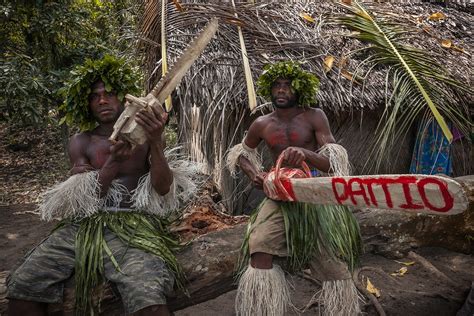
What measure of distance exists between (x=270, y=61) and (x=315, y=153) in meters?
2.23

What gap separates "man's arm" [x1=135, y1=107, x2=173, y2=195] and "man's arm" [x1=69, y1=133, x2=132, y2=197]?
158mm

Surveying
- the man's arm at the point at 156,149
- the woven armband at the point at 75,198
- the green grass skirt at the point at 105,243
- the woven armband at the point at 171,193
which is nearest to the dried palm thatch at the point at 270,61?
the woven armband at the point at 171,193

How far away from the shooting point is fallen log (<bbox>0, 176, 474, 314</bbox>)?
2.73m

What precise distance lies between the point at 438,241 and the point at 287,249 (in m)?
2.01

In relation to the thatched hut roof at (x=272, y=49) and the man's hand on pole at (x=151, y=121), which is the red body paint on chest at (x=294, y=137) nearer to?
the man's hand on pole at (x=151, y=121)

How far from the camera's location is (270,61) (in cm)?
482

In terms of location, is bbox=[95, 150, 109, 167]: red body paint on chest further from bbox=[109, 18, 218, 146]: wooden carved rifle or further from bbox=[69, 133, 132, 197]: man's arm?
bbox=[109, 18, 218, 146]: wooden carved rifle

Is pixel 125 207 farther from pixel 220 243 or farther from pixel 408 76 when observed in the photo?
pixel 408 76

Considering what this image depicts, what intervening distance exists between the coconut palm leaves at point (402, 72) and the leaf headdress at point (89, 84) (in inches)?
102

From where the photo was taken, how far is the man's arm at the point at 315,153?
2582mm

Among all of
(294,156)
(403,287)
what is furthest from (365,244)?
(294,156)

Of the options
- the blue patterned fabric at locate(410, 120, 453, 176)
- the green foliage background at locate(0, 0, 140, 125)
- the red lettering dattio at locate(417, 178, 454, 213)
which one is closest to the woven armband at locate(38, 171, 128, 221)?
the red lettering dattio at locate(417, 178, 454, 213)

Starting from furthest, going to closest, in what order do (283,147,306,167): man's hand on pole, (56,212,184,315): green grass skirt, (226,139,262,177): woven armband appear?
(226,139,262,177): woven armband
(283,147,306,167): man's hand on pole
(56,212,184,315): green grass skirt

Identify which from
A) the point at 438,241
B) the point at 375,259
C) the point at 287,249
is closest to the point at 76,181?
the point at 287,249
